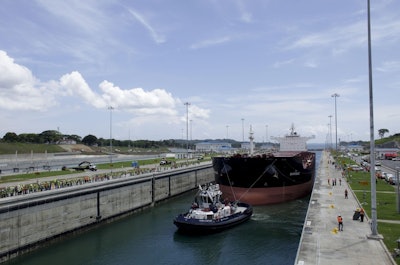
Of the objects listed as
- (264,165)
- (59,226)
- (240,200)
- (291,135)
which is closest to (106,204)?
(59,226)

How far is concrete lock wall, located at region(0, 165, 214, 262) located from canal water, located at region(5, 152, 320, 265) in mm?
951

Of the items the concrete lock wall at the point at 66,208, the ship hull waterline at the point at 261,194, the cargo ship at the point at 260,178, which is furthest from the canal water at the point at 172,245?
the cargo ship at the point at 260,178

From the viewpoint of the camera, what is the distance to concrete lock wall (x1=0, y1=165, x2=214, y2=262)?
26.4 metres

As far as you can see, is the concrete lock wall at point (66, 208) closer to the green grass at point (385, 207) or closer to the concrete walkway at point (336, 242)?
the concrete walkway at point (336, 242)

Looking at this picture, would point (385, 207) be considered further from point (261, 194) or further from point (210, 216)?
point (210, 216)

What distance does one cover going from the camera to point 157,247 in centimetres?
2923

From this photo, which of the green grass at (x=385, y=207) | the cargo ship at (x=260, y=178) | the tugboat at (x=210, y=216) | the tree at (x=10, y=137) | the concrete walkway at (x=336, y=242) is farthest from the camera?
the tree at (x=10, y=137)

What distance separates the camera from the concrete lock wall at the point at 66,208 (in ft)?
86.6

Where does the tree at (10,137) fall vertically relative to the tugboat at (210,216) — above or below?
above

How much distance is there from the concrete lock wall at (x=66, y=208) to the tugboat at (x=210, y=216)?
935cm

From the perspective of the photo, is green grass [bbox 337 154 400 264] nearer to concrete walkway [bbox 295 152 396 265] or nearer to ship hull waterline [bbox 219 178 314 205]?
concrete walkway [bbox 295 152 396 265]

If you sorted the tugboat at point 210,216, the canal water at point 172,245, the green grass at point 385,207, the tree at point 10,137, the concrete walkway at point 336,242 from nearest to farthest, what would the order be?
the concrete walkway at point 336,242 < the green grass at point 385,207 < the canal water at point 172,245 < the tugboat at point 210,216 < the tree at point 10,137

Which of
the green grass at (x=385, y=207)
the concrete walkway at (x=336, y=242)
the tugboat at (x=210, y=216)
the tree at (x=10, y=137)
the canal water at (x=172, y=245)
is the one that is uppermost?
the tree at (x=10, y=137)

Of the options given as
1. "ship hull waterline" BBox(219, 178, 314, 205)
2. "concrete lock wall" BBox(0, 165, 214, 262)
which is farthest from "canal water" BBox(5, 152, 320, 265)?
"ship hull waterline" BBox(219, 178, 314, 205)
